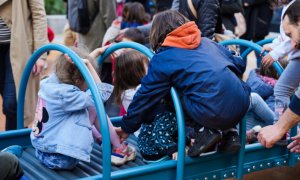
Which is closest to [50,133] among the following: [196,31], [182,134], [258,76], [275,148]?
[182,134]

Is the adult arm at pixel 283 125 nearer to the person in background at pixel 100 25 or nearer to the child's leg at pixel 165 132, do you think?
the child's leg at pixel 165 132

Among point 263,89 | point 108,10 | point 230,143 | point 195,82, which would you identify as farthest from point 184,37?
point 108,10

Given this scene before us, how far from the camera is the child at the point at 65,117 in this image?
2773mm

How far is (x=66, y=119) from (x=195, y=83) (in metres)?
0.76

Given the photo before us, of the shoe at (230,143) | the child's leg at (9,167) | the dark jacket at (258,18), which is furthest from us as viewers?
the dark jacket at (258,18)

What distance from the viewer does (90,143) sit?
287 centimetres

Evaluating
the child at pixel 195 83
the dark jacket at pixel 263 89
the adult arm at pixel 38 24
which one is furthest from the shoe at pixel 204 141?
the adult arm at pixel 38 24

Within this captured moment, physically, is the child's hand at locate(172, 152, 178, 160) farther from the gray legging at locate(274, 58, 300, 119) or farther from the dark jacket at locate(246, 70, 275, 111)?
the dark jacket at locate(246, 70, 275, 111)

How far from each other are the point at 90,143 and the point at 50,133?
0.76 feet

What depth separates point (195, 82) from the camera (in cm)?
267

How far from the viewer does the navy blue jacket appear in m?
2.66

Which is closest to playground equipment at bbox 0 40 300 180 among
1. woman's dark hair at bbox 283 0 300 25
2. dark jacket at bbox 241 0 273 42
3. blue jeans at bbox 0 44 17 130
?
blue jeans at bbox 0 44 17 130

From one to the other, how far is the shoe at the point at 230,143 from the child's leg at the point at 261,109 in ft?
2.46

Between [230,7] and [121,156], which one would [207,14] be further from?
[121,156]
